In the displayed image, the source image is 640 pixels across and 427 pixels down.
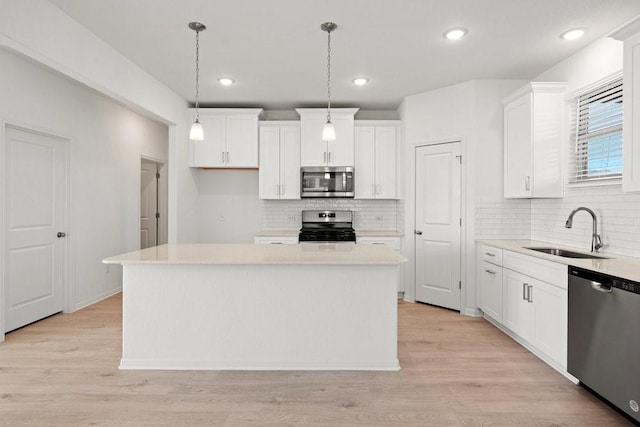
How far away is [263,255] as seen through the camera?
9.06 feet

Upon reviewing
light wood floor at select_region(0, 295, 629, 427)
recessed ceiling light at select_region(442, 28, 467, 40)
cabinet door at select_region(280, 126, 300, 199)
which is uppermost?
recessed ceiling light at select_region(442, 28, 467, 40)

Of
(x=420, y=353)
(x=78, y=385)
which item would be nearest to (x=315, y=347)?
(x=420, y=353)

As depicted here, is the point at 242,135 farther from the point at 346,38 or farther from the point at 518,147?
the point at 518,147

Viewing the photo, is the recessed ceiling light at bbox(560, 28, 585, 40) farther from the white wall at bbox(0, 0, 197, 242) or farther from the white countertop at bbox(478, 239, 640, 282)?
the white wall at bbox(0, 0, 197, 242)

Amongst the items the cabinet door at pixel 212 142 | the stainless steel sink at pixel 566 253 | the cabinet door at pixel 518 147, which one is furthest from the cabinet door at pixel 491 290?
the cabinet door at pixel 212 142

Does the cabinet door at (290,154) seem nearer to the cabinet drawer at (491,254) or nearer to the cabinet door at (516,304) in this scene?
the cabinet drawer at (491,254)

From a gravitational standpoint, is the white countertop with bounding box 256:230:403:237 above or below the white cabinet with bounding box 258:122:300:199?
below

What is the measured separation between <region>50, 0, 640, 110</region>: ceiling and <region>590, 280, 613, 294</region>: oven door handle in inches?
75.2

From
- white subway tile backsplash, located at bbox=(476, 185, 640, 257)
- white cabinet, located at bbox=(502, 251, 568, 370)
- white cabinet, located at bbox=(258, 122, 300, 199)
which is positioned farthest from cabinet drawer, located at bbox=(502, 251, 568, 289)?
white cabinet, located at bbox=(258, 122, 300, 199)

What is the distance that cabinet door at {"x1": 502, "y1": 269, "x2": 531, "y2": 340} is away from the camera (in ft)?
10.1

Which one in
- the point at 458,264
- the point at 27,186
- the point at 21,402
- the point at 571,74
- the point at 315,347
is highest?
the point at 571,74

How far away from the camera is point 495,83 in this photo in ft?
13.5

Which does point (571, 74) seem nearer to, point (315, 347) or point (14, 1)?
point (315, 347)

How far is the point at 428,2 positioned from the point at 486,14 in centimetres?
50
